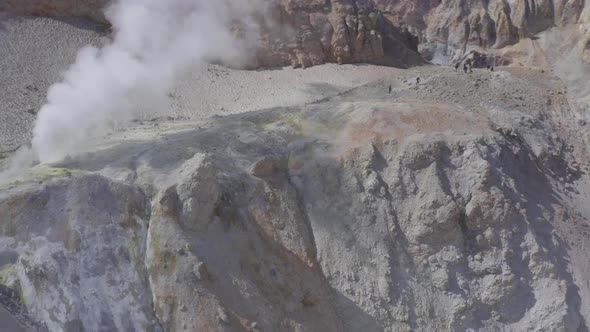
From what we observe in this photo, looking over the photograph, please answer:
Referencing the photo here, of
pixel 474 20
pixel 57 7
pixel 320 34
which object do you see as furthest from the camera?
pixel 474 20

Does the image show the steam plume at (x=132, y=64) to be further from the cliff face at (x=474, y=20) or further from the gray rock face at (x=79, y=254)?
the cliff face at (x=474, y=20)

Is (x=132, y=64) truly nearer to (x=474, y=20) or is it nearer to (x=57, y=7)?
(x=57, y=7)

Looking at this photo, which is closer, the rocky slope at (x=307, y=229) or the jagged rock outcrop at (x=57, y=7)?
the rocky slope at (x=307, y=229)

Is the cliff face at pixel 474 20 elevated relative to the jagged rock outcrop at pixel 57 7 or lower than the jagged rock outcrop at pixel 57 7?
lower

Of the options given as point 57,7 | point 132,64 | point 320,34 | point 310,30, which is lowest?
point 132,64

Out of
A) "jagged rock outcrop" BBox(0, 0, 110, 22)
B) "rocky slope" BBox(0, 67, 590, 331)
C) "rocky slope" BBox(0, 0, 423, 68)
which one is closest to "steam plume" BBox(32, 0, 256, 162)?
"jagged rock outcrop" BBox(0, 0, 110, 22)

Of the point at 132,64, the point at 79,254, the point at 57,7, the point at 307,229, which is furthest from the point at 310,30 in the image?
the point at 79,254

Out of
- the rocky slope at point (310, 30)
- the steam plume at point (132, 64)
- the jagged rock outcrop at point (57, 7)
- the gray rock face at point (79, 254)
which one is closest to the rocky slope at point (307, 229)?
the gray rock face at point (79, 254)

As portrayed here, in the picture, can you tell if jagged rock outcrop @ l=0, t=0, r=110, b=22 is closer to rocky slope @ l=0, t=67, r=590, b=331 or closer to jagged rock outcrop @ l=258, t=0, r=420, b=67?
jagged rock outcrop @ l=258, t=0, r=420, b=67

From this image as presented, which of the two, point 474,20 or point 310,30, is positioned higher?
point 310,30

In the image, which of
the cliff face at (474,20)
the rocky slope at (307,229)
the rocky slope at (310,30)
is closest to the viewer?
the rocky slope at (307,229)
